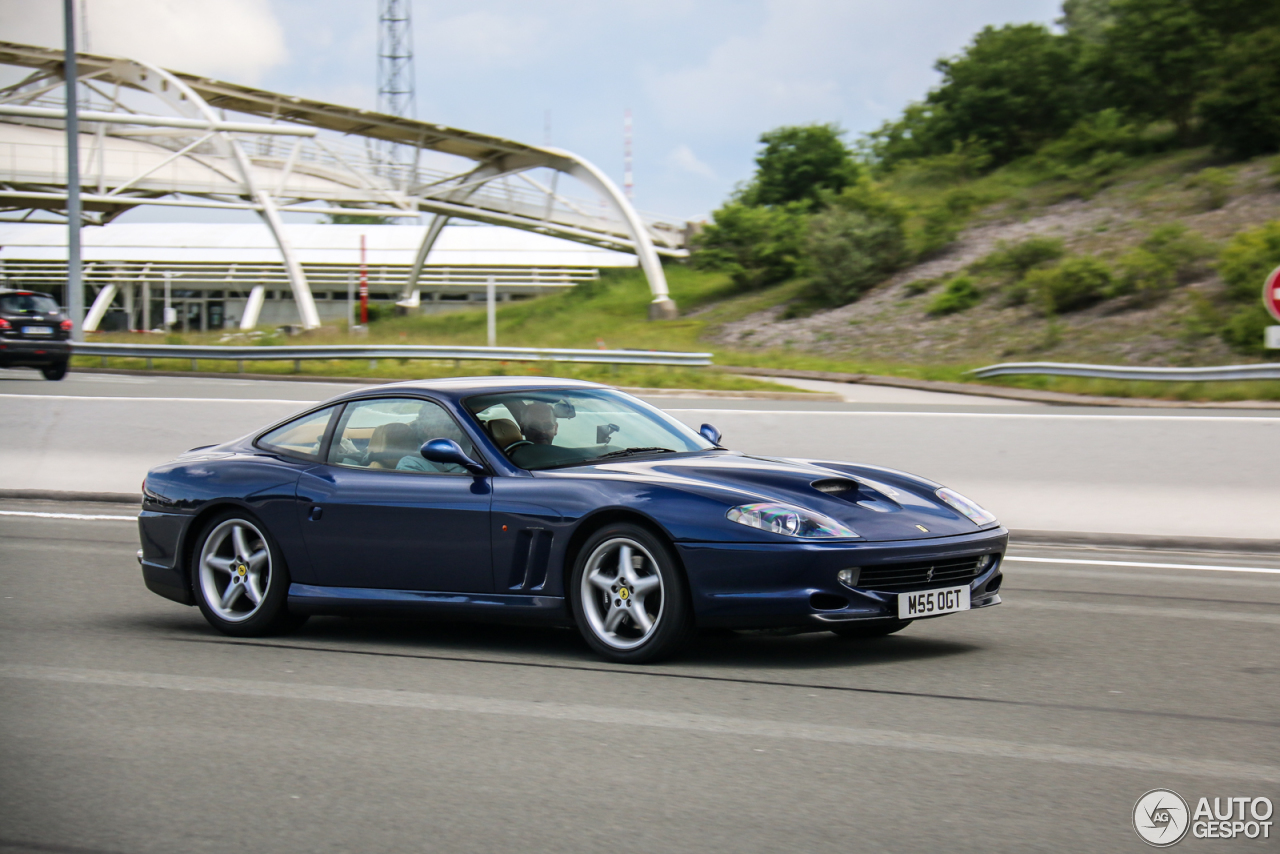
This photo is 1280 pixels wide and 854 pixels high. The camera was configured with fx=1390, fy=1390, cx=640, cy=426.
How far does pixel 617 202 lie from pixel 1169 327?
21.2m

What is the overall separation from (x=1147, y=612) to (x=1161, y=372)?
762 inches

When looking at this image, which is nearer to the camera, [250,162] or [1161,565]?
[1161,565]

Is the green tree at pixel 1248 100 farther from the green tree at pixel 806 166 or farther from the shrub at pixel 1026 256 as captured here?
the green tree at pixel 806 166

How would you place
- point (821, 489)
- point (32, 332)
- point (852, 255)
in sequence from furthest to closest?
point (852, 255) < point (32, 332) < point (821, 489)

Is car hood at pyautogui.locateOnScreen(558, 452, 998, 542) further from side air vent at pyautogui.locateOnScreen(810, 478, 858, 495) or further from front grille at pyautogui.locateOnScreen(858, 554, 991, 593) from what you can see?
front grille at pyautogui.locateOnScreen(858, 554, 991, 593)

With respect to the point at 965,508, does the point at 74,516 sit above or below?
below

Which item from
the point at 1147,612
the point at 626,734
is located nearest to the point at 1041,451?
the point at 1147,612

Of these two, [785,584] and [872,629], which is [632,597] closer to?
[785,584]

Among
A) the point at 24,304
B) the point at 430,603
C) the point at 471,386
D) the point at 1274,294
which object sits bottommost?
the point at 430,603

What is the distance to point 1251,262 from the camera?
110 ft

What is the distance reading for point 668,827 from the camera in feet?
12.6

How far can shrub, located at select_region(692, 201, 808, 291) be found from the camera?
53.6 meters

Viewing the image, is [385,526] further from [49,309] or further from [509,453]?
[49,309]

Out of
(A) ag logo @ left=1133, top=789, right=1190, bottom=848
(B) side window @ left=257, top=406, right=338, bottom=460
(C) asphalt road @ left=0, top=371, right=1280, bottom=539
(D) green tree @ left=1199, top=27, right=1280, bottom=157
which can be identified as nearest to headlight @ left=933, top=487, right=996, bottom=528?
(A) ag logo @ left=1133, top=789, right=1190, bottom=848
